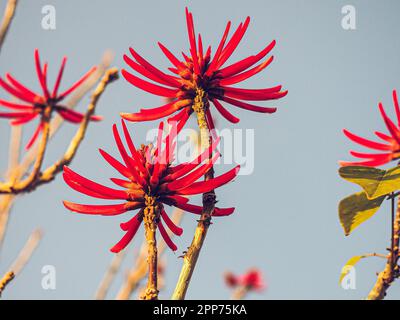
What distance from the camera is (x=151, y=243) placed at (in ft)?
3.29

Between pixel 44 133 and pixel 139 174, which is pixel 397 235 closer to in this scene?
pixel 139 174

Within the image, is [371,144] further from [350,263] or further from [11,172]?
[11,172]

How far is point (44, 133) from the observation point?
1.29 meters

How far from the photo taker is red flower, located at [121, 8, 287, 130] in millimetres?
1295

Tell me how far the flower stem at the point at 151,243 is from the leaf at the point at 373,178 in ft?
1.55

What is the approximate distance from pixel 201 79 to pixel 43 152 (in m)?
0.41

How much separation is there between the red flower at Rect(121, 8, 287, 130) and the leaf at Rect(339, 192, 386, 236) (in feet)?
1.01

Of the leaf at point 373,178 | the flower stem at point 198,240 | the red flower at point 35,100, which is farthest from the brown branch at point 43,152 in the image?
the leaf at point 373,178

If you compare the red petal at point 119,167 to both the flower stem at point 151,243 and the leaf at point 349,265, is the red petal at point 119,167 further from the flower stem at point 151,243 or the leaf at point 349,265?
the leaf at point 349,265

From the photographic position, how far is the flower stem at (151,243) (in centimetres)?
91

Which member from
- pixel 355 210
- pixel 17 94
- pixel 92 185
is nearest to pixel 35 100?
pixel 17 94
